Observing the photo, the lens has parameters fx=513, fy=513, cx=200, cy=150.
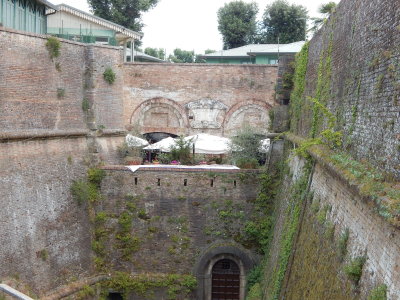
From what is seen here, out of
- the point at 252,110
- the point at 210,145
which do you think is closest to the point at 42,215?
the point at 210,145

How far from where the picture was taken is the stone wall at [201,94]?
1952 centimetres

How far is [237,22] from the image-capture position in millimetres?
39594

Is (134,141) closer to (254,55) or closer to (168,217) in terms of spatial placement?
(168,217)

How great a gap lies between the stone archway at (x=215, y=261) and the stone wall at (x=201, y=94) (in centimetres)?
596

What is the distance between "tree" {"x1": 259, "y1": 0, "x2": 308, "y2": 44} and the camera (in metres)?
37.8

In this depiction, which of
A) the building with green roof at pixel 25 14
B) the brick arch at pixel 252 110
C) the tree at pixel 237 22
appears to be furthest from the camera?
the tree at pixel 237 22

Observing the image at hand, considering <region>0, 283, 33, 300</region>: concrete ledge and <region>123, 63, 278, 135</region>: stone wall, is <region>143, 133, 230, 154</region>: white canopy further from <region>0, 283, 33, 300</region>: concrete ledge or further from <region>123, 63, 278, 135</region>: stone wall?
<region>0, 283, 33, 300</region>: concrete ledge

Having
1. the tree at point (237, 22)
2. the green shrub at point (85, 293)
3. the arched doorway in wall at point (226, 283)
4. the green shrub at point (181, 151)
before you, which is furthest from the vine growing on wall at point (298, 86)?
the tree at point (237, 22)

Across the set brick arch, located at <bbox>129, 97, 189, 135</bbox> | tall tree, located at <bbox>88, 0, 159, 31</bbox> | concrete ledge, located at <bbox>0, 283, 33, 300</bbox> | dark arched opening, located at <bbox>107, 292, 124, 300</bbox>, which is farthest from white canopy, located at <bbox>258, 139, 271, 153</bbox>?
tall tree, located at <bbox>88, 0, 159, 31</bbox>

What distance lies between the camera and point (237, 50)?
1268 inches

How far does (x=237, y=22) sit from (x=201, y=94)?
21.6 metres

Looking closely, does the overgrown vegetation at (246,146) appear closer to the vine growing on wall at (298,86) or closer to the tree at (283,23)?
the vine growing on wall at (298,86)

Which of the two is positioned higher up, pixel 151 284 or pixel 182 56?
pixel 182 56

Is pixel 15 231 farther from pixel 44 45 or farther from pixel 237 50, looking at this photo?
pixel 237 50
